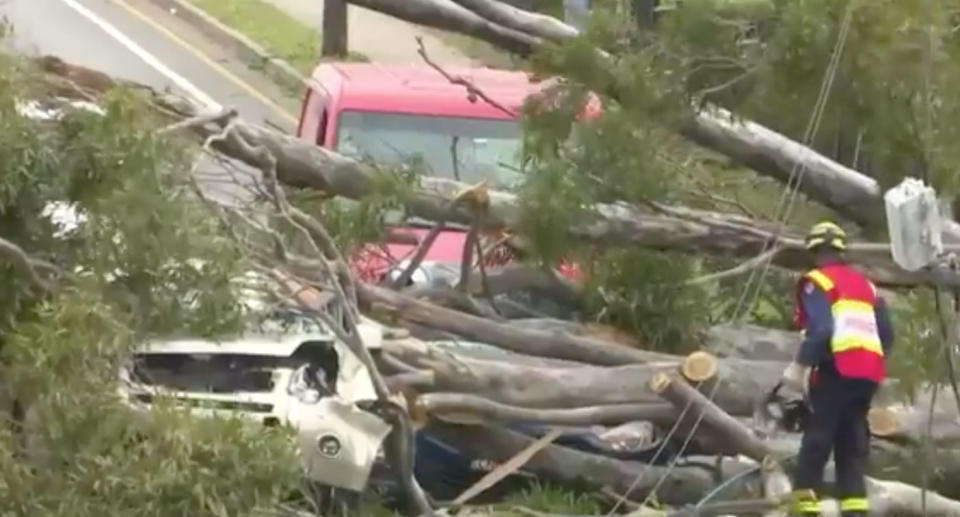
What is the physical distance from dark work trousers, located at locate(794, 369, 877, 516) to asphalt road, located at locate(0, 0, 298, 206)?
9.20 metres

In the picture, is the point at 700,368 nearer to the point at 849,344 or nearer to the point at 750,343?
the point at 849,344

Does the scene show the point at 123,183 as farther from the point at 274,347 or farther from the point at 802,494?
the point at 802,494

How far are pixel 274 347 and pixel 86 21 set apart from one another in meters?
14.3

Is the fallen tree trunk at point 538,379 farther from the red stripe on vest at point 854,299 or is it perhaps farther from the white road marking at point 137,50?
the white road marking at point 137,50

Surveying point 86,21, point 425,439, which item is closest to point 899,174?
point 425,439

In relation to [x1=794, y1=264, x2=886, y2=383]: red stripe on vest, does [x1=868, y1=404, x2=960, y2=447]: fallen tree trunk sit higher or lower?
lower

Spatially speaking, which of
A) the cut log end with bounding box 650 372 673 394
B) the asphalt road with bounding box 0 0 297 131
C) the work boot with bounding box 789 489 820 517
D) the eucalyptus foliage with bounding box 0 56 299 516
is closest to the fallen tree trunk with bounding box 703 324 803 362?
the cut log end with bounding box 650 372 673 394

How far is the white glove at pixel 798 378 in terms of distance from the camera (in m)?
5.97

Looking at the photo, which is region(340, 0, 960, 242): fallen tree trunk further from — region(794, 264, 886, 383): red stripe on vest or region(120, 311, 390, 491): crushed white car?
region(120, 311, 390, 491): crushed white car

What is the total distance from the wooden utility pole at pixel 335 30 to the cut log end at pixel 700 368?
477 inches

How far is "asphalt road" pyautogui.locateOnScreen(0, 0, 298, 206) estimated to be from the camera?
53.9 ft

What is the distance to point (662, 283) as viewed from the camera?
277 inches

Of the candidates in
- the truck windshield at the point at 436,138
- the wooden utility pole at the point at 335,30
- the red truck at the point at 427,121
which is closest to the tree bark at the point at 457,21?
the red truck at the point at 427,121

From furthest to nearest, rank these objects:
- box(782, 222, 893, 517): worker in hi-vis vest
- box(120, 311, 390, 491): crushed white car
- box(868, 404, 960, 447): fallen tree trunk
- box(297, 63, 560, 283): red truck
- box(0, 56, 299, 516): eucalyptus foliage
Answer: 1. box(297, 63, 560, 283): red truck
2. box(868, 404, 960, 447): fallen tree trunk
3. box(782, 222, 893, 517): worker in hi-vis vest
4. box(120, 311, 390, 491): crushed white car
5. box(0, 56, 299, 516): eucalyptus foliage
